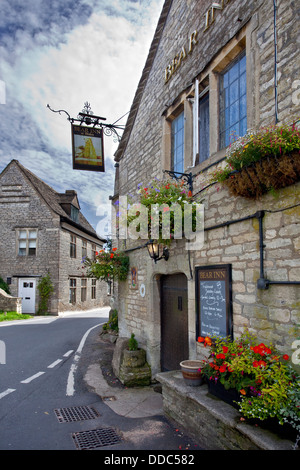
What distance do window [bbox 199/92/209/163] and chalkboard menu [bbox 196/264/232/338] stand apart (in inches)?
83.3

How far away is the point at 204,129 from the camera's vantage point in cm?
611

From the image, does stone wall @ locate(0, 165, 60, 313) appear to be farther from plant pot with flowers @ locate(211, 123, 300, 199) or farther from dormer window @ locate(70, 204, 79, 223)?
plant pot with flowers @ locate(211, 123, 300, 199)

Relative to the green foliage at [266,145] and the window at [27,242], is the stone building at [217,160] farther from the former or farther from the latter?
the window at [27,242]

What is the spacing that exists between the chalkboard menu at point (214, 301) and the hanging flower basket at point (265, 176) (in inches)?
46.9

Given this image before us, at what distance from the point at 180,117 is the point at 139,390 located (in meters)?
5.80

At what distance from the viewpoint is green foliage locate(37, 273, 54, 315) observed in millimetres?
21188

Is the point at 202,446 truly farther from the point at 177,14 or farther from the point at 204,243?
the point at 177,14

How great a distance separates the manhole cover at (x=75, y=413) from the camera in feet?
17.0

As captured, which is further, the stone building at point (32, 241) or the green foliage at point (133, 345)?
the stone building at point (32, 241)

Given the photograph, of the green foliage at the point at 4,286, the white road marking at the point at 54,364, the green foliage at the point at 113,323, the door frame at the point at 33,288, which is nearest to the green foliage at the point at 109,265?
the white road marking at the point at 54,364

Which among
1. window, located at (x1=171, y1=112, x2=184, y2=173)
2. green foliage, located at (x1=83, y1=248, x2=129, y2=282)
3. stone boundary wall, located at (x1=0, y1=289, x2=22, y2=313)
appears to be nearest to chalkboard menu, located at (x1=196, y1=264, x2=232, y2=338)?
window, located at (x1=171, y1=112, x2=184, y2=173)

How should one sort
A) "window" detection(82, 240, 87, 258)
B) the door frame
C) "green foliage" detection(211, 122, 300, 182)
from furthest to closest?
"window" detection(82, 240, 87, 258) → the door frame → "green foliage" detection(211, 122, 300, 182)

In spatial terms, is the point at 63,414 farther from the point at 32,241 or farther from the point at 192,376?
the point at 32,241

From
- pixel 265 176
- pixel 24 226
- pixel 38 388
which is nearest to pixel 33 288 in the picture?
pixel 24 226
